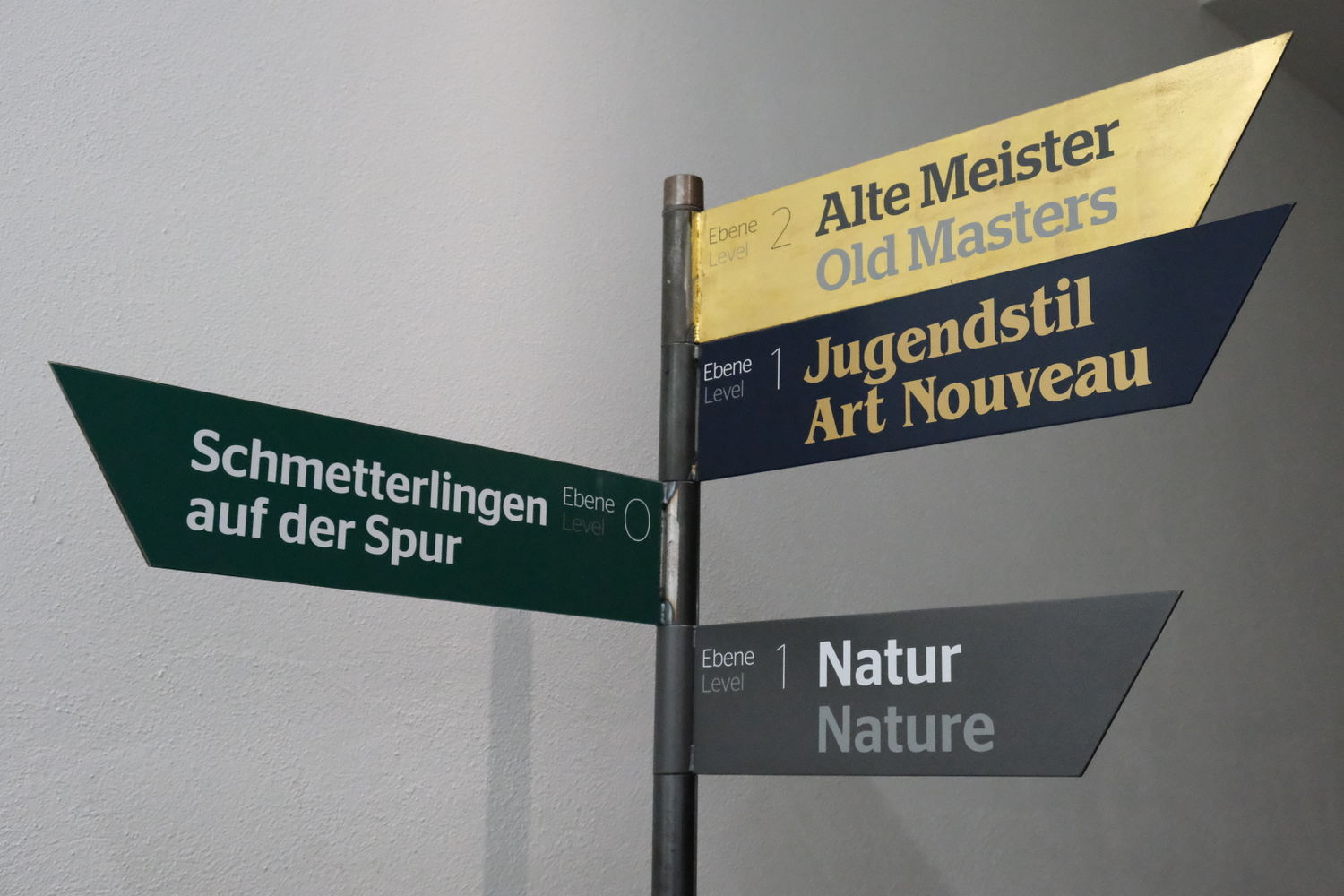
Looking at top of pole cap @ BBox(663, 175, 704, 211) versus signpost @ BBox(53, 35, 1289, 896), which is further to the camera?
top of pole cap @ BBox(663, 175, 704, 211)

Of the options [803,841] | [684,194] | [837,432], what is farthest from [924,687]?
[803,841]

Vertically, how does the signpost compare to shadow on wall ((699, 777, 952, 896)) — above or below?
above

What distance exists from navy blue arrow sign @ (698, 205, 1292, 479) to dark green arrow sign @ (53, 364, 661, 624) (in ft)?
0.52

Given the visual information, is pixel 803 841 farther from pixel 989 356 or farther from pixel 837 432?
pixel 989 356

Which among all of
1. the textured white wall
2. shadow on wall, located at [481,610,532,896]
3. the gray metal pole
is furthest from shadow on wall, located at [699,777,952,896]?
the gray metal pole

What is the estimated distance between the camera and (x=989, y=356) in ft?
4.12

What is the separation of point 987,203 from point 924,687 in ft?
1.65

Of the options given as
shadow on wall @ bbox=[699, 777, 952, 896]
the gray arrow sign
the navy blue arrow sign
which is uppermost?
the navy blue arrow sign

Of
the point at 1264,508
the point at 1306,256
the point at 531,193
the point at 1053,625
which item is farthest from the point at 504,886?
the point at 1306,256

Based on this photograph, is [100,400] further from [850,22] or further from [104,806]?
[850,22]

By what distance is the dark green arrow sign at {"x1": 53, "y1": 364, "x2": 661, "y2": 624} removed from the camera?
40.9 inches

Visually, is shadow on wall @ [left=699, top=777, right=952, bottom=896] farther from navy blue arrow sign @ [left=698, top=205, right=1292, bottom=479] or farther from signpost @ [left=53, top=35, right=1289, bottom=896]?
navy blue arrow sign @ [left=698, top=205, right=1292, bottom=479]

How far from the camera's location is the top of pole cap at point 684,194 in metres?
1.50

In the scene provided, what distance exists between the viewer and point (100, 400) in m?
1.02
